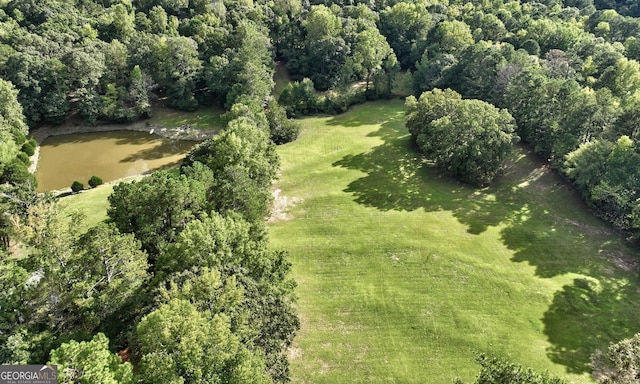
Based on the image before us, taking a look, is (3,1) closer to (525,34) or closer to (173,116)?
(173,116)

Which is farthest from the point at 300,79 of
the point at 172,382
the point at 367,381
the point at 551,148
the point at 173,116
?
the point at 172,382

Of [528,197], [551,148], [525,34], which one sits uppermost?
[525,34]

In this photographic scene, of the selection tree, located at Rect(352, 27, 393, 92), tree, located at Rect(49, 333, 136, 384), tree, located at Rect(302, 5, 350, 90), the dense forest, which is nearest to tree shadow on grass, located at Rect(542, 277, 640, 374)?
the dense forest

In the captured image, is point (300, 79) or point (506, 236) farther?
point (300, 79)

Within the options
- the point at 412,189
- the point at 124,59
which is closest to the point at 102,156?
the point at 124,59

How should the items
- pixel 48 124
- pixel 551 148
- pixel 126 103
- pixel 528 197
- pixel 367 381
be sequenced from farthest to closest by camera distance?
pixel 126 103 → pixel 48 124 → pixel 551 148 → pixel 528 197 → pixel 367 381
